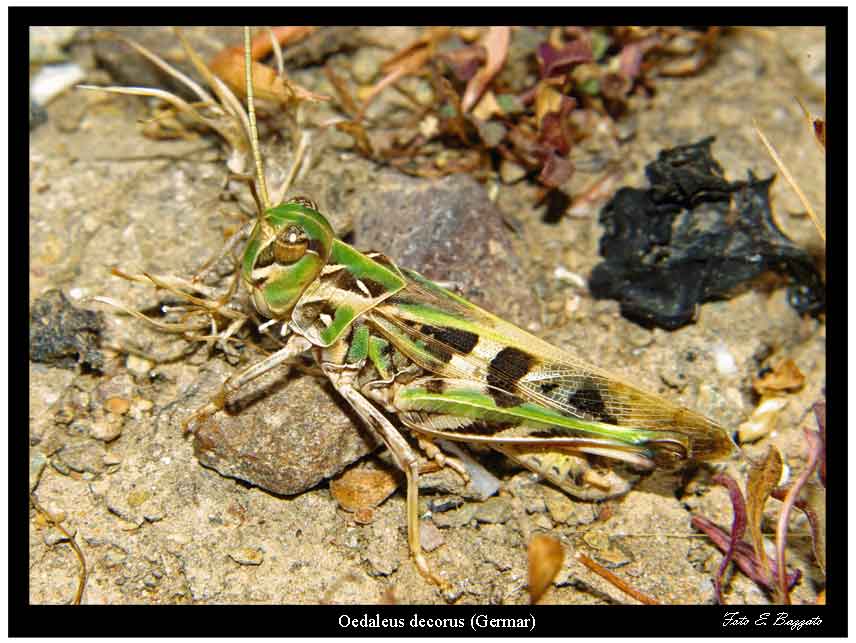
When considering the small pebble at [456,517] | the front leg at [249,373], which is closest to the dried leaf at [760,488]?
the small pebble at [456,517]

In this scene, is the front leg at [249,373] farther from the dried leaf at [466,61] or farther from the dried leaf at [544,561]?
the dried leaf at [466,61]

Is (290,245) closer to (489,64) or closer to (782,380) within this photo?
(489,64)

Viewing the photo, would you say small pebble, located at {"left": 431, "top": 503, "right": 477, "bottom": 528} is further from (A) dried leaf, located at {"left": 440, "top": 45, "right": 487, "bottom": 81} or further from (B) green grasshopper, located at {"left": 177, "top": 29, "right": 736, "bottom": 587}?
(A) dried leaf, located at {"left": 440, "top": 45, "right": 487, "bottom": 81}

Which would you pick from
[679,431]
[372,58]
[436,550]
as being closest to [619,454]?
[679,431]

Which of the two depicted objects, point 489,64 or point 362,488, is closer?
point 362,488

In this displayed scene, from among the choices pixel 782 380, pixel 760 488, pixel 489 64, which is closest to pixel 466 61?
pixel 489 64

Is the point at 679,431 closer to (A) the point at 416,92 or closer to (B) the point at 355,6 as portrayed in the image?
(A) the point at 416,92
